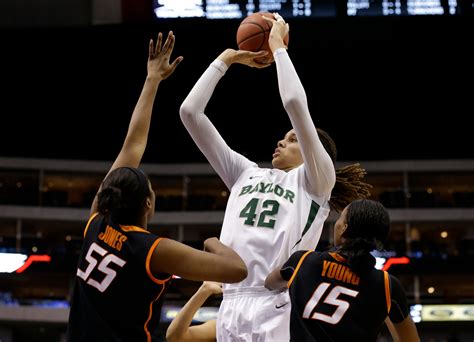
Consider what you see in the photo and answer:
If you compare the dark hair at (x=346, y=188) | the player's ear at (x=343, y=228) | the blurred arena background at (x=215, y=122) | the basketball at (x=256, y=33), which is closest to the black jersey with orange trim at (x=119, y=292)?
the player's ear at (x=343, y=228)

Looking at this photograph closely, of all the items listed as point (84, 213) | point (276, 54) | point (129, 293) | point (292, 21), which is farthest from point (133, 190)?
point (84, 213)

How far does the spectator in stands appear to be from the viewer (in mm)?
3387

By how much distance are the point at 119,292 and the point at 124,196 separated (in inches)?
16.3

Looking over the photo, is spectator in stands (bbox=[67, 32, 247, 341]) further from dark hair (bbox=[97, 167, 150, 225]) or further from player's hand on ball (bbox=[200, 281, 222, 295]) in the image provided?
player's hand on ball (bbox=[200, 281, 222, 295])

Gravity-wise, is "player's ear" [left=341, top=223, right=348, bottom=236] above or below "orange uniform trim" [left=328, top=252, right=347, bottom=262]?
above

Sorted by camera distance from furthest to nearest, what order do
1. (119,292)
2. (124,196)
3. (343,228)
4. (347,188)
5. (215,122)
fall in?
(215,122)
(347,188)
(343,228)
(124,196)
(119,292)

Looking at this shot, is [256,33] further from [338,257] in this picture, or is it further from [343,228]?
[338,257]

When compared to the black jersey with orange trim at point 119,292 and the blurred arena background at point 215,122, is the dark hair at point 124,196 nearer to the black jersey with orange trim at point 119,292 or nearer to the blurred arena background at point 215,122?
the black jersey with orange trim at point 119,292

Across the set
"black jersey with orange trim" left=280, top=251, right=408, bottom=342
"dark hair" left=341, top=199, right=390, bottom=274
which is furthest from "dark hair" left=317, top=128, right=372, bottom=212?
"black jersey with orange trim" left=280, top=251, right=408, bottom=342

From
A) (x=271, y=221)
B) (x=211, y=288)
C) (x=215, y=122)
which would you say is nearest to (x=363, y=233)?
(x=271, y=221)

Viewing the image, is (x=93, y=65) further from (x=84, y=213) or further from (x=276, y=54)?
(x=276, y=54)

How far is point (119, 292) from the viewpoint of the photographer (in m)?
3.40

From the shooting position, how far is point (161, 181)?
36562mm

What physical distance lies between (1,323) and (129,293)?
3034 centimetres
